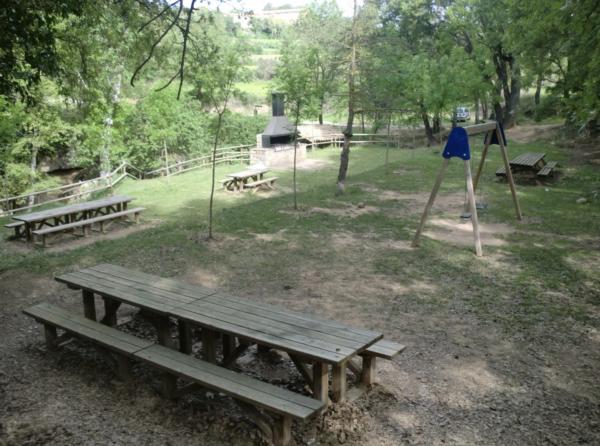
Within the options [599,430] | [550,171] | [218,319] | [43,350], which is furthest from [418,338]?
[550,171]

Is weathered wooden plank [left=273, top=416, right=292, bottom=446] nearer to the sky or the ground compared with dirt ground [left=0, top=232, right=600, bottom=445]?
nearer to the sky

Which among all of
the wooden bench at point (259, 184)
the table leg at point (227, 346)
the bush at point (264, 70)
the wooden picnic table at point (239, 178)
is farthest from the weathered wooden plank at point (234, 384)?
the bush at point (264, 70)

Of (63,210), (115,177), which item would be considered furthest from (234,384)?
(115,177)

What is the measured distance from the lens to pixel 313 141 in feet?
98.2

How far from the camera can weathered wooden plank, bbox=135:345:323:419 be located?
3539mm

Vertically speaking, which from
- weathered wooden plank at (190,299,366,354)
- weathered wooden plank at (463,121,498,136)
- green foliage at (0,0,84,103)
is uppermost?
green foliage at (0,0,84,103)

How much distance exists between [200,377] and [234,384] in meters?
0.30

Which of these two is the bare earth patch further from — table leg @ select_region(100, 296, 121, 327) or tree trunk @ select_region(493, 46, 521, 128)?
tree trunk @ select_region(493, 46, 521, 128)

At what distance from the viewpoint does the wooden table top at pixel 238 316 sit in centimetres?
Answer: 387

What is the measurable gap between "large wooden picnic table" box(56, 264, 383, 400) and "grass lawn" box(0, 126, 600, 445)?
68 centimetres

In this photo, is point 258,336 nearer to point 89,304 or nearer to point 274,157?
point 89,304

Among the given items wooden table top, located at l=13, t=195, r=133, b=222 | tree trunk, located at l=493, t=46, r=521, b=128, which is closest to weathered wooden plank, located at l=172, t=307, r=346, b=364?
wooden table top, located at l=13, t=195, r=133, b=222

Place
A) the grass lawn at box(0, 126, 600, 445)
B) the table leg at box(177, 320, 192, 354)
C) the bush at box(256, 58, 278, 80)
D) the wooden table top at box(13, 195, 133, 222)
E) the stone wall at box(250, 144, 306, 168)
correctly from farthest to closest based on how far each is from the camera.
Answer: the bush at box(256, 58, 278, 80) < the stone wall at box(250, 144, 306, 168) < the wooden table top at box(13, 195, 133, 222) < the table leg at box(177, 320, 192, 354) < the grass lawn at box(0, 126, 600, 445)

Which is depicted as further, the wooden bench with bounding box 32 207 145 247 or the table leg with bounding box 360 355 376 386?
the wooden bench with bounding box 32 207 145 247
